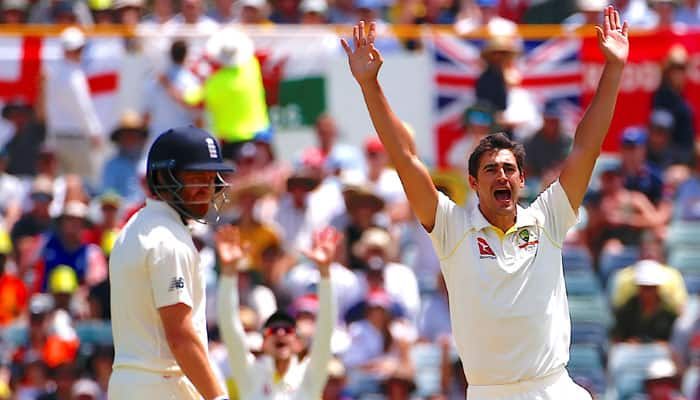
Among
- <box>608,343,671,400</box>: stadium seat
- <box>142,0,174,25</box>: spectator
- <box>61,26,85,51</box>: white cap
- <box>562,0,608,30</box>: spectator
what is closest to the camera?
<box>608,343,671,400</box>: stadium seat

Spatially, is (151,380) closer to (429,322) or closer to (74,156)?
(429,322)

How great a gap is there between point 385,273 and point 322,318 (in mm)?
3961

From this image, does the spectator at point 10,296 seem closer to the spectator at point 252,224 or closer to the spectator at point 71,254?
the spectator at point 71,254

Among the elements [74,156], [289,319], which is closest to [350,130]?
[74,156]

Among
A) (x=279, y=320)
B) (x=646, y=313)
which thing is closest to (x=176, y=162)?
(x=279, y=320)

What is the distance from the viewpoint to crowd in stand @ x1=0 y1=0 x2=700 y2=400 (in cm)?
1288

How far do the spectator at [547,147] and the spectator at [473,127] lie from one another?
0.47 metres

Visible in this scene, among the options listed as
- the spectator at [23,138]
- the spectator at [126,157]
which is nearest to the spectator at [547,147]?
the spectator at [126,157]

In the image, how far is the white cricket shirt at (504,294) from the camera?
22.7ft

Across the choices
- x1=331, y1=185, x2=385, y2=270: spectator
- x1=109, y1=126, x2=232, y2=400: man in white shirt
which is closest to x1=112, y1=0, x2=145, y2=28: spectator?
x1=331, y1=185, x2=385, y2=270: spectator

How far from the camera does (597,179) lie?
587 inches

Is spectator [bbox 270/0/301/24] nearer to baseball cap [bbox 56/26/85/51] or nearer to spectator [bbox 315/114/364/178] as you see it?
spectator [bbox 315/114/364/178]

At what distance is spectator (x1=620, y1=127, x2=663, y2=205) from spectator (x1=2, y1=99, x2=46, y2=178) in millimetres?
5186

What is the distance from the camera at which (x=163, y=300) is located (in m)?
6.99
